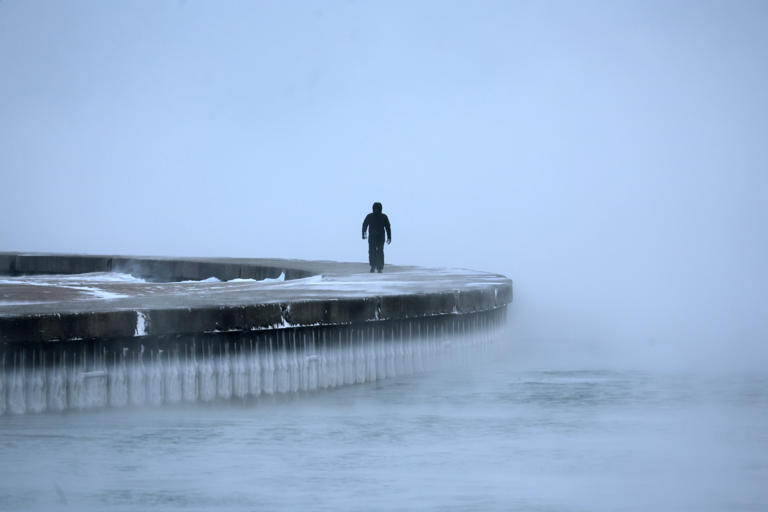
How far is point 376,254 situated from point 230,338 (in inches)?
230

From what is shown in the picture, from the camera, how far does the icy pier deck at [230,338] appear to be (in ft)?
28.6

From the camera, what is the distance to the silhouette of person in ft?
49.6

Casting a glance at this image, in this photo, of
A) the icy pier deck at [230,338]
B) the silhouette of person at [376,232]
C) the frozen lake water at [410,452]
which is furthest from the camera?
the silhouette of person at [376,232]

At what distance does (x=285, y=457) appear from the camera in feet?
25.5

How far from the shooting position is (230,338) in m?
9.70

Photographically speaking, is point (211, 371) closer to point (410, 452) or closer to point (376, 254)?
point (410, 452)

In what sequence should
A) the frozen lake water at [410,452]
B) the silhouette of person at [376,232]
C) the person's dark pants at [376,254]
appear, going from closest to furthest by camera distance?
the frozen lake water at [410,452], the silhouette of person at [376,232], the person's dark pants at [376,254]

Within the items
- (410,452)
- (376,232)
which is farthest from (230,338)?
(376,232)

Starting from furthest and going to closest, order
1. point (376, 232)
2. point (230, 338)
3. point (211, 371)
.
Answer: point (376, 232) → point (230, 338) → point (211, 371)

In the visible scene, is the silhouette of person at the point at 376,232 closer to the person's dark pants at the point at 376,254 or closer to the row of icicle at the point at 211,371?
the person's dark pants at the point at 376,254

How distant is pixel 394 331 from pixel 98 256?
11581 millimetres

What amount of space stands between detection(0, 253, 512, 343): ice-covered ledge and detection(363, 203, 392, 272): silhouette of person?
21 centimetres

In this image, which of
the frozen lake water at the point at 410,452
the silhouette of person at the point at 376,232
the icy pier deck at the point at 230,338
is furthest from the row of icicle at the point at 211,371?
the silhouette of person at the point at 376,232

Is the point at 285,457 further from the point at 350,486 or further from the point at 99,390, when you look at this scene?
the point at 99,390
